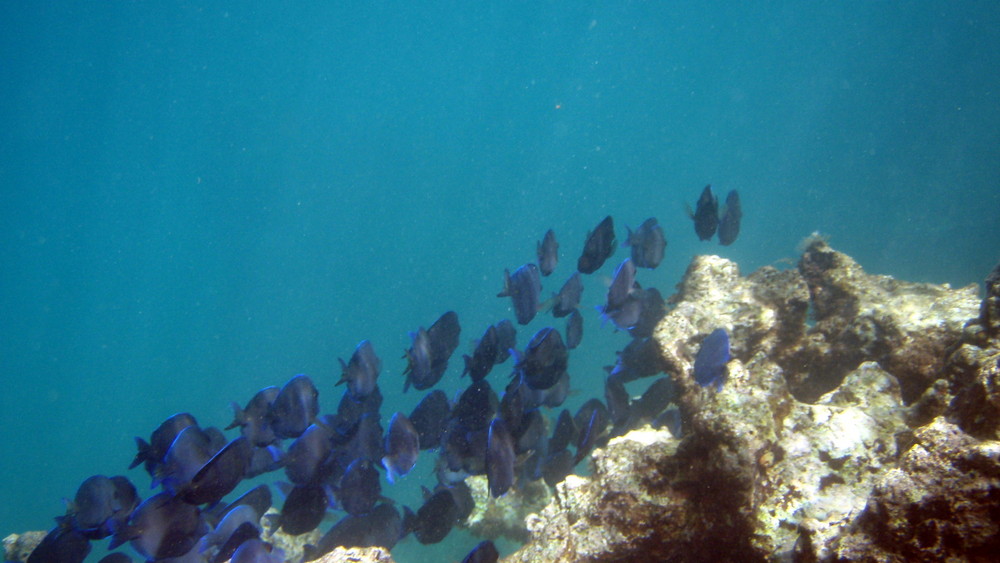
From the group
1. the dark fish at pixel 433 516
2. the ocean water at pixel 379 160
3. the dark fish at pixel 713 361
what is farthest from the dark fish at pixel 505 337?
the ocean water at pixel 379 160

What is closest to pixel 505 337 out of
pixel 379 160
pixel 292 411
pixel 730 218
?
pixel 292 411

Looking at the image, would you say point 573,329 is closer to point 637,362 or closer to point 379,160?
point 637,362

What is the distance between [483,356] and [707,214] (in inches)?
122

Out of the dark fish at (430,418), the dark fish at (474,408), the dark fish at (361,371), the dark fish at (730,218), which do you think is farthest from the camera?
the dark fish at (730,218)

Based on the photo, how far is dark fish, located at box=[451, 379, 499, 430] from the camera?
4391mm

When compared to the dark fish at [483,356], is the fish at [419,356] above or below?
above

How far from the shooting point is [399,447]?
162 inches

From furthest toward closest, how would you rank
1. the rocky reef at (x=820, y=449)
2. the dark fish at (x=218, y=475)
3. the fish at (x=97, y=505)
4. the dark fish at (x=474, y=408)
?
1. the dark fish at (x=474, y=408)
2. the fish at (x=97, y=505)
3. the dark fish at (x=218, y=475)
4. the rocky reef at (x=820, y=449)

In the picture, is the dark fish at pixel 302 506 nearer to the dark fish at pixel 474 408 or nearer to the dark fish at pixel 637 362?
the dark fish at pixel 474 408

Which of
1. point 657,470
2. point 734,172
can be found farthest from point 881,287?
point 734,172

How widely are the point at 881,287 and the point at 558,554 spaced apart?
4281 mm

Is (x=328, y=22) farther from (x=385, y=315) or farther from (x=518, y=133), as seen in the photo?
(x=385, y=315)

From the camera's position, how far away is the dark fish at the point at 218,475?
9.11 feet

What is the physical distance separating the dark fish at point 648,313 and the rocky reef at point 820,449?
2.70ft
